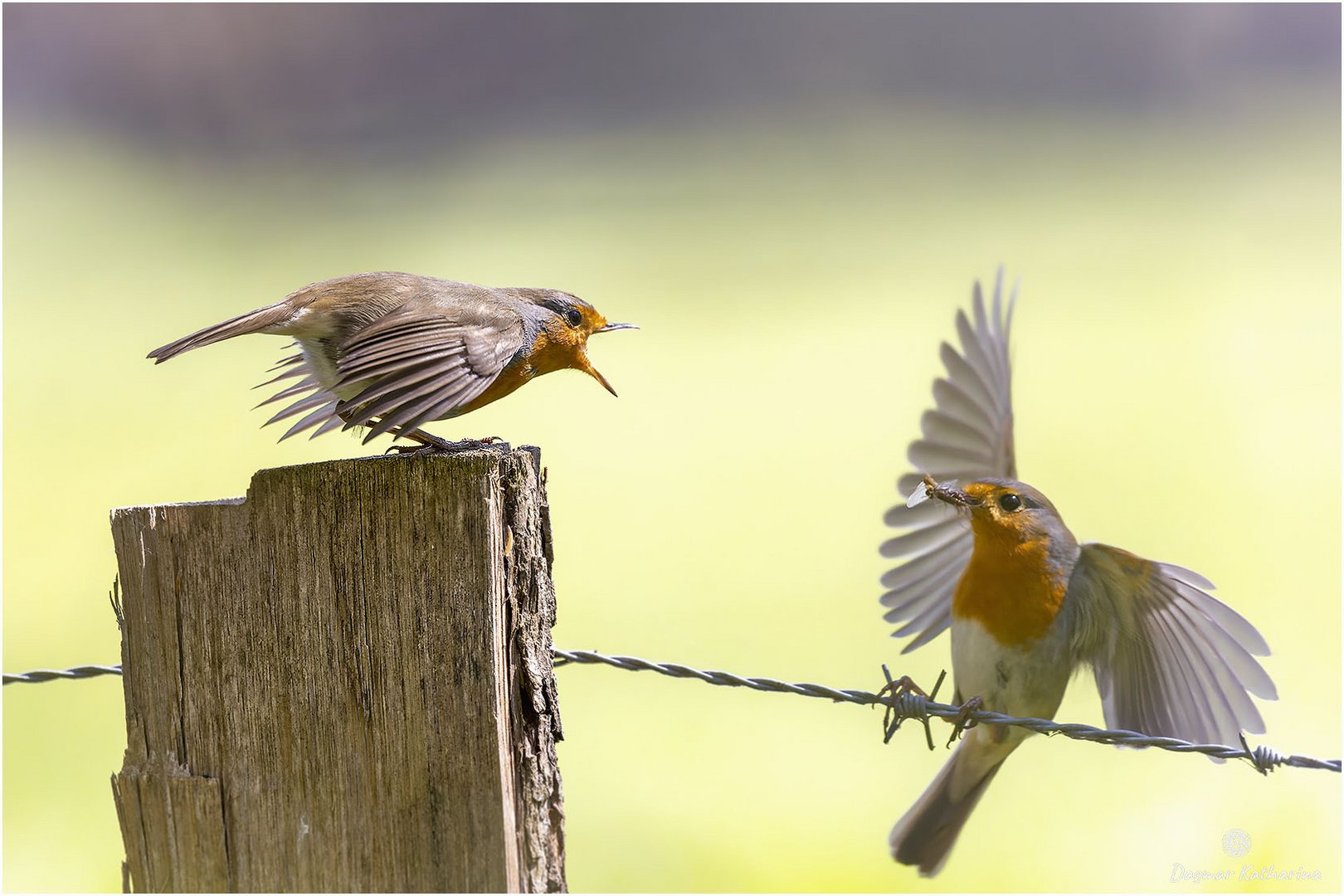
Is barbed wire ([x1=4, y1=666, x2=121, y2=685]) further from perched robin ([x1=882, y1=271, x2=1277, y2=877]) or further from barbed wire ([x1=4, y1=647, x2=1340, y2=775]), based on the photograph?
perched robin ([x1=882, y1=271, x2=1277, y2=877])

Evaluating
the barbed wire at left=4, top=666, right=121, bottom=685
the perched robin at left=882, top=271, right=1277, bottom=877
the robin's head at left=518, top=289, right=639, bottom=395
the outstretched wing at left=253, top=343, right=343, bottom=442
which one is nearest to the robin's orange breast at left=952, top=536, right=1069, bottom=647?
the perched robin at left=882, top=271, right=1277, bottom=877

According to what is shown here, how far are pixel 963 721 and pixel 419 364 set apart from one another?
1.85m

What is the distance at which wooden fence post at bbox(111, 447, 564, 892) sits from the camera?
1.77 m

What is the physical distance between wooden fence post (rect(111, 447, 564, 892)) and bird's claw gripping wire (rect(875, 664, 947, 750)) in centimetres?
120

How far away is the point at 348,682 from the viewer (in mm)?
1806

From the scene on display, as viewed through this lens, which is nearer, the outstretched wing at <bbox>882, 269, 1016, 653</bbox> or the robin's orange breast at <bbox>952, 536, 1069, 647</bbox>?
the robin's orange breast at <bbox>952, 536, 1069, 647</bbox>

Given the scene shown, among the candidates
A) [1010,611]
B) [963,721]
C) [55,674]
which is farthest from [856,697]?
[55,674]

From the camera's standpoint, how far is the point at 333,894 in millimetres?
1816

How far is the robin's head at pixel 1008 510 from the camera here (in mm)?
3051

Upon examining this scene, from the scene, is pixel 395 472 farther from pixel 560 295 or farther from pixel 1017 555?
pixel 1017 555

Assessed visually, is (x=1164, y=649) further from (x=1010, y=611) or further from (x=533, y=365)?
(x=533, y=365)

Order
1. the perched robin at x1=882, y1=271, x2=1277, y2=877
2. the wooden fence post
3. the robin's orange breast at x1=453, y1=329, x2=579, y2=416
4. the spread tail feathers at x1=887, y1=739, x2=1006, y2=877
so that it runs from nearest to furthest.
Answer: the wooden fence post
the robin's orange breast at x1=453, y1=329, x2=579, y2=416
the perched robin at x1=882, y1=271, x2=1277, y2=877
the spread tail feathers at x1=887, y1=739, x2=1006, y2=877

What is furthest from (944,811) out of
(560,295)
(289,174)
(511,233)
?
(289,174)

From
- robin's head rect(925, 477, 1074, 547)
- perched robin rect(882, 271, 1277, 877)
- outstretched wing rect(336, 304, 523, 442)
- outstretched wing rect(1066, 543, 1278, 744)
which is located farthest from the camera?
→ robin's head rect(925, 477, 1074, 547)
